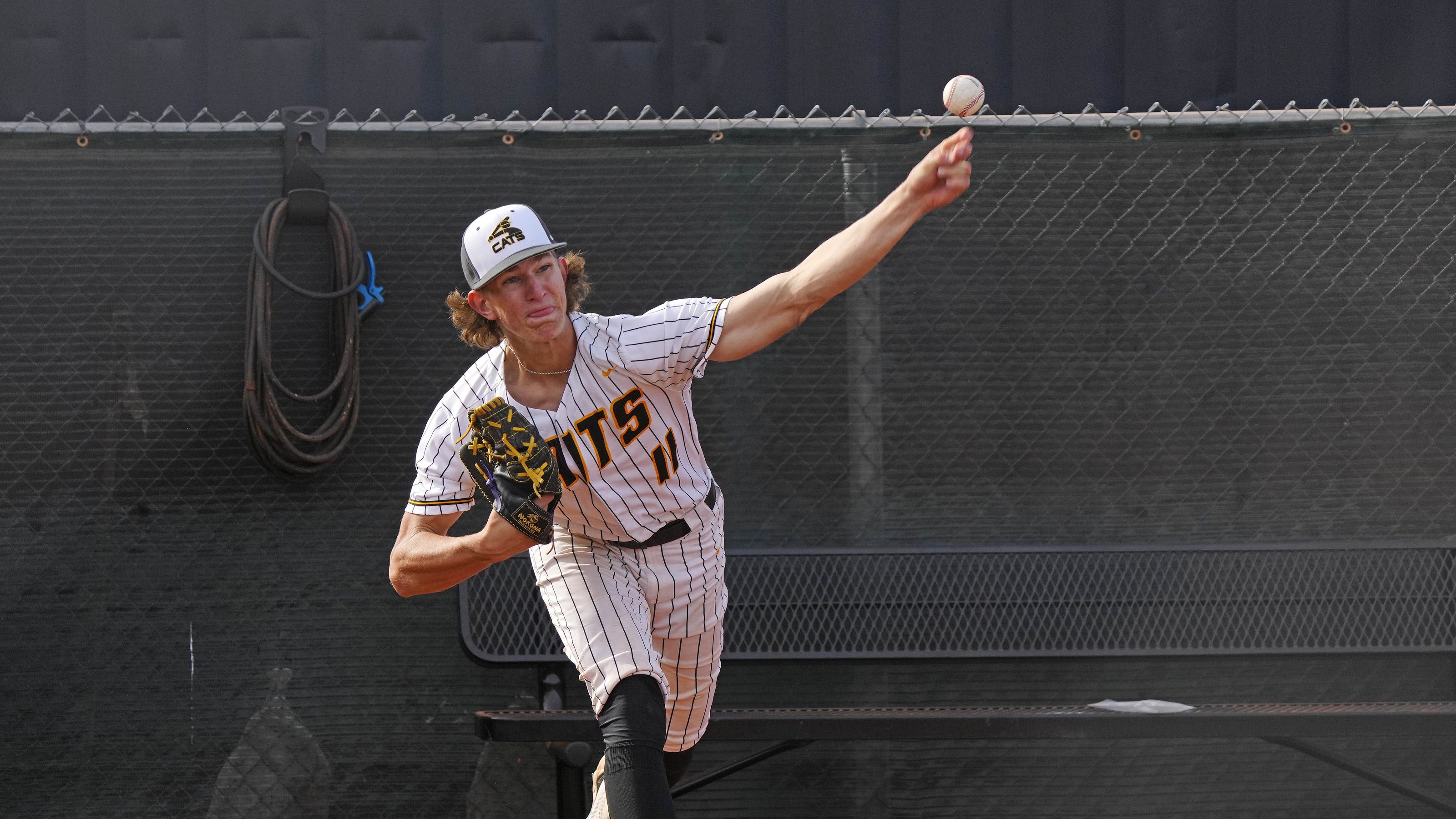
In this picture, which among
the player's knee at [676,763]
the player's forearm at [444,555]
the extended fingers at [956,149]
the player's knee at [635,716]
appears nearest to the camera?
the extended fingers at [956,149]

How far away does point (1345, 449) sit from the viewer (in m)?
3.77

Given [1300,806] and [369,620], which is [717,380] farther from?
[1300,806]

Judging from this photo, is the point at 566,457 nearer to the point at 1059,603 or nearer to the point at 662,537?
the point at 662,537

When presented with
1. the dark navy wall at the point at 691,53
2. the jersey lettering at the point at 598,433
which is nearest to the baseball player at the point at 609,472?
the jersey lettering at the point at 598,433

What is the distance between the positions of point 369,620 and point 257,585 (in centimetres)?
36

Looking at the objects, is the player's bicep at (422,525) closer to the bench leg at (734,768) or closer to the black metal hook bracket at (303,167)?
the bench leg at (734,768)

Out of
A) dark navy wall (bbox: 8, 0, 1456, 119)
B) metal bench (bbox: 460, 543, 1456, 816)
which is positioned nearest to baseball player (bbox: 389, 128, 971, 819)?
metal bench (bbox: 460, 543, 1456, 816)

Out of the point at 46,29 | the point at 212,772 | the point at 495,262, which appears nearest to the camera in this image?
the point at 495,262

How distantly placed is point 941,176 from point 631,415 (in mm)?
906

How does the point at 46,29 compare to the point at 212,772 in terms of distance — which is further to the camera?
the point at 46,29

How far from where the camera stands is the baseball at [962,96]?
2.59m

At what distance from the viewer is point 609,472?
2.66 meters

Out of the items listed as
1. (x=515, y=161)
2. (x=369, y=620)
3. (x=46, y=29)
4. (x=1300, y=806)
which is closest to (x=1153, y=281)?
(x=1300, y=806)

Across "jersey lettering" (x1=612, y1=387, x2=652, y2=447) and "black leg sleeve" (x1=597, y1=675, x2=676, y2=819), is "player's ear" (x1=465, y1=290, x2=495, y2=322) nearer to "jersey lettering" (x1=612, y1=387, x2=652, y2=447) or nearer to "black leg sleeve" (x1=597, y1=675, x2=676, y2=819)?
"jersey lettering" (x1=612, y1=387, x2=652, y2=447)
